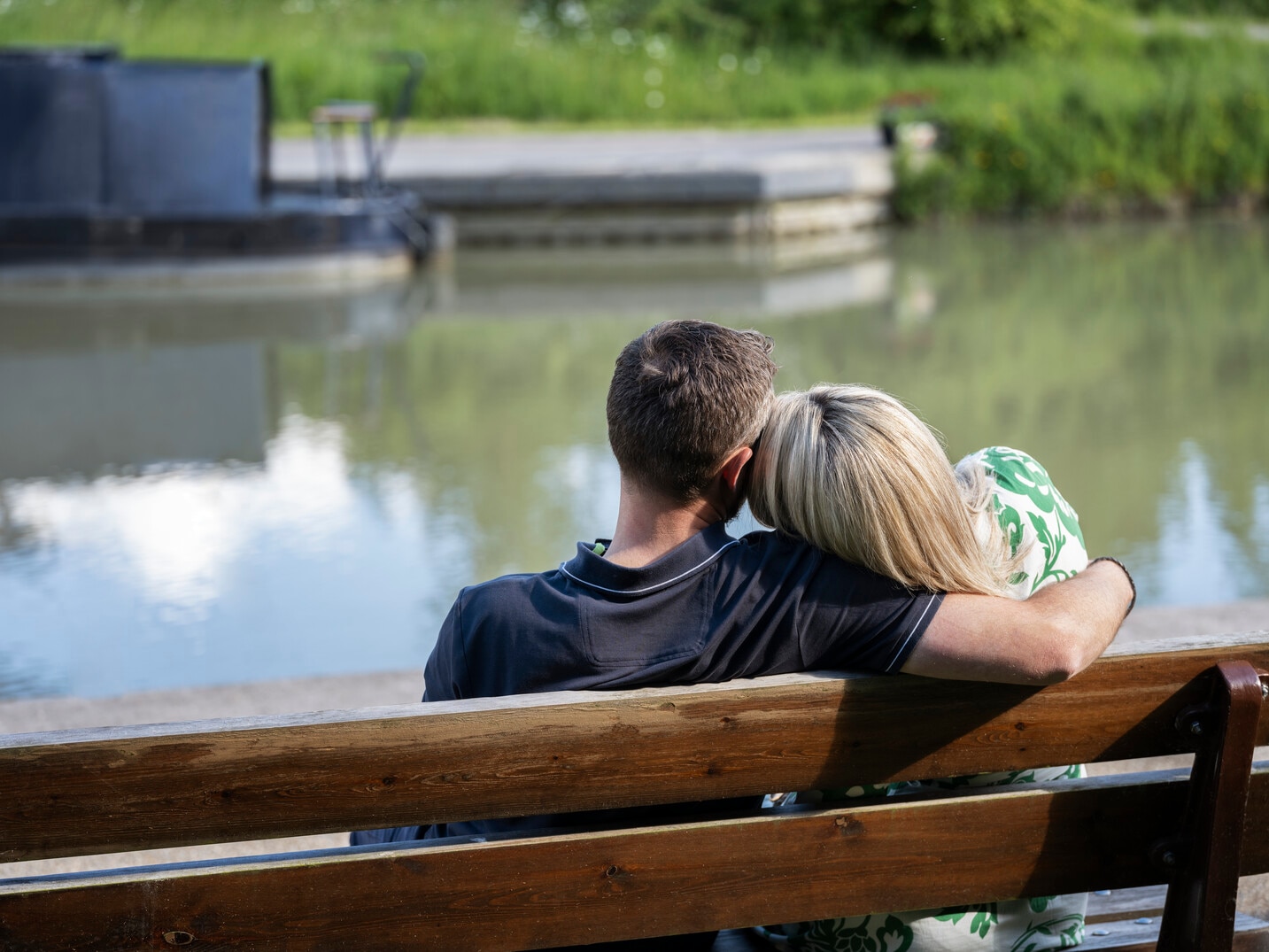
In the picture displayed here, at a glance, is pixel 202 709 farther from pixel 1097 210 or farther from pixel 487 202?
pixel 1097 210

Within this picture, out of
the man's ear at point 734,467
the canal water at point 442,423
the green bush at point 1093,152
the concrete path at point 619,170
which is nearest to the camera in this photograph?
the man's ear at point 734,467

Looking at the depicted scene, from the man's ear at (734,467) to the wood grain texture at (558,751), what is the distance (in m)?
0.24

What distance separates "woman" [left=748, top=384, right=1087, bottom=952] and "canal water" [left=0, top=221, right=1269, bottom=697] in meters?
0.25

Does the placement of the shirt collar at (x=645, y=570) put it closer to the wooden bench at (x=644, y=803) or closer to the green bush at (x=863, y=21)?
the wooden bench at (x=644, y=803)

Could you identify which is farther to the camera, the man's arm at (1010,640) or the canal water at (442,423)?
the canal water at (442,423)

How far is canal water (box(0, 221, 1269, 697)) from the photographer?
4.12 metres

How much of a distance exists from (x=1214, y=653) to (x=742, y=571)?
48 centimetres

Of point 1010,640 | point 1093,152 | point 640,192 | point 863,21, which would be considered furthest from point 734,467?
point 863,21

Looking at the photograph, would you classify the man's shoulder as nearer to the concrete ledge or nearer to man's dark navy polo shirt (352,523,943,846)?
man's dark navy polo shirt (352,523,943,846)

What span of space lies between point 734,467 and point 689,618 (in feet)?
0.57

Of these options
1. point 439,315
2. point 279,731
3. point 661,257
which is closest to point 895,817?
point 279,731

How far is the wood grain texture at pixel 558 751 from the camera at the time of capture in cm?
129

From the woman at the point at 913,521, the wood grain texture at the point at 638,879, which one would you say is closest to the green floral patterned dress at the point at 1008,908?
the woman at the point at 913,521

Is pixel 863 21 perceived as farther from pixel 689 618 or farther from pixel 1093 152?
pixel 689 618
